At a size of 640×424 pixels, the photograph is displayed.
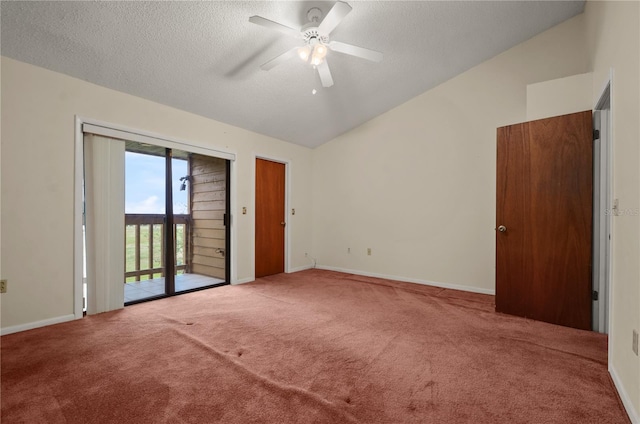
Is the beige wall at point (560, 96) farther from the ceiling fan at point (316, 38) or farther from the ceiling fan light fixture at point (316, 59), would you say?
the ceiling fan light fixture at point (316, 59)

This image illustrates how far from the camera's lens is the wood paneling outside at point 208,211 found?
4.43m

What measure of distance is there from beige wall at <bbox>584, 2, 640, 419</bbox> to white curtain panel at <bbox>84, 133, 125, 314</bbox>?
4046mm

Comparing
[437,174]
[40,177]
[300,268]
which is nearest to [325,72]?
[437,174]

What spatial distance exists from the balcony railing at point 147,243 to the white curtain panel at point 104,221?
2.02ft

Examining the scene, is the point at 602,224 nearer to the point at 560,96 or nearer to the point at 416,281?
the point at 560,96

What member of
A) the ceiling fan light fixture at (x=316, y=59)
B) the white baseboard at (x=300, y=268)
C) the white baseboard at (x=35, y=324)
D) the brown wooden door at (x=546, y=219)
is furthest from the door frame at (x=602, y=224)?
the white baseboard at (x=35, y=324)

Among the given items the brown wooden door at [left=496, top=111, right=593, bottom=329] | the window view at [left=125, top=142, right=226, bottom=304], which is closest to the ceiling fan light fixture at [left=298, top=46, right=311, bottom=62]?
the brown wooden door at [left=496, top=111, right=593, bottom=329]

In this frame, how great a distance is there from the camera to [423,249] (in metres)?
4.24

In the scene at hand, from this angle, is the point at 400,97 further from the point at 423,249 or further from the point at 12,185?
the point at 12,185

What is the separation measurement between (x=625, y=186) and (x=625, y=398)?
44.5 inches

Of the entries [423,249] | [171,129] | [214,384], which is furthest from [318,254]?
[214,384]

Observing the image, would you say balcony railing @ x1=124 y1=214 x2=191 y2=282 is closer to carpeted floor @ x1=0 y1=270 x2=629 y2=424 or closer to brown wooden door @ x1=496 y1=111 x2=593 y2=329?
carpeted floor @ x1=0 y1=270 x2=629 y2=424

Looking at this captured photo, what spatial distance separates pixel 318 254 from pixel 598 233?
3.91m

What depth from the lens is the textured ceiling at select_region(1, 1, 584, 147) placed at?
2.30m
